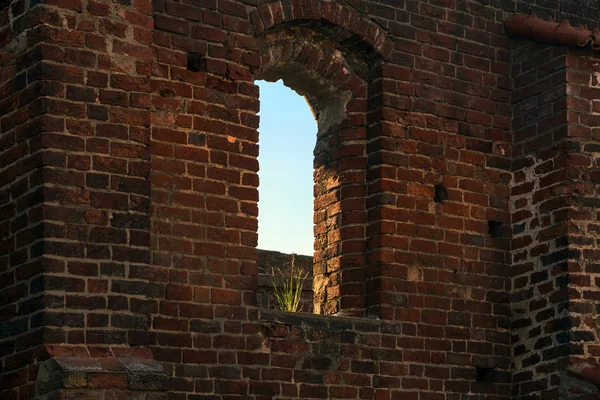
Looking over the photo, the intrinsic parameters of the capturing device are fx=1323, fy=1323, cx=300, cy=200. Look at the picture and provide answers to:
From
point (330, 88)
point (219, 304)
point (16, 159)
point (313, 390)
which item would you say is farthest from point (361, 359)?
point (16, 159)

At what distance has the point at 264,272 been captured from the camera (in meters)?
13.7

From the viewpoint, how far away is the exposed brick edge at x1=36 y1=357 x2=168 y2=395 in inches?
316

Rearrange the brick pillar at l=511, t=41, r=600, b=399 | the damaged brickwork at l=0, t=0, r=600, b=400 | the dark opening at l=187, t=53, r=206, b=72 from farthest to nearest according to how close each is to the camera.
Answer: the brick pillar at l=511, t=41, r=600, b=399
the dark opening at l=187, t=53, r=206, b=72
the damaged brickwork at l=0, t=0, r=600, b=400

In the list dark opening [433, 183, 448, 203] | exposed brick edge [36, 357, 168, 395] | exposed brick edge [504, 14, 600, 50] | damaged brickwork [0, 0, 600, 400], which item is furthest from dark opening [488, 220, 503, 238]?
exposed brick edge [36, 357, 168, 395]

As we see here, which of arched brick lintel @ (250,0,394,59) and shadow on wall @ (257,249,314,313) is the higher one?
arched brick lintel @ (250,0,394,59)

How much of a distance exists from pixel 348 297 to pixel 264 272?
3245 mm

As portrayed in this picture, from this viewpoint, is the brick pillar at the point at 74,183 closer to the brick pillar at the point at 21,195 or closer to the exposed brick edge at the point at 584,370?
the brick pillar at the point at 21,195

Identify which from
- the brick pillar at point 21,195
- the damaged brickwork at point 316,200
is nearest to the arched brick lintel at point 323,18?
the damaged brickwork at point 316,200

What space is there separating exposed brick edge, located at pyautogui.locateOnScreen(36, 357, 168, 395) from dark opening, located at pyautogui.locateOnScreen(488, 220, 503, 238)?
369cm

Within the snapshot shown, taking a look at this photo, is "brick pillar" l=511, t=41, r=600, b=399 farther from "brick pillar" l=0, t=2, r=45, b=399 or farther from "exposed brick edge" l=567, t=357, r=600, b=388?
"brick pillar" l=0, t=2, r=45, b=399

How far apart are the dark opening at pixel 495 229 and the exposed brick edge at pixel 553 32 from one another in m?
1.56

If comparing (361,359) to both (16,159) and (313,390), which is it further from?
(16,159)

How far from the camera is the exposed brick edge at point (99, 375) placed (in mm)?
8023

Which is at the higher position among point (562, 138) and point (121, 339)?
point (562, 138)
